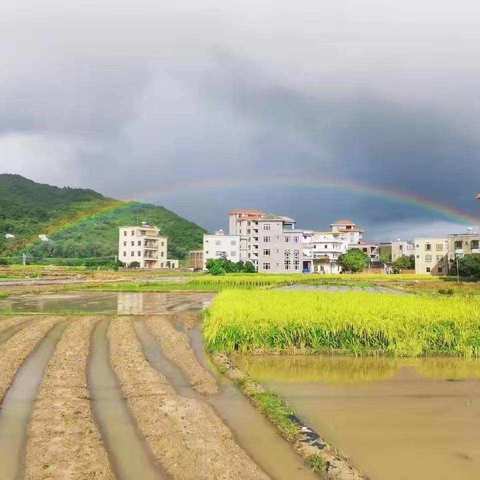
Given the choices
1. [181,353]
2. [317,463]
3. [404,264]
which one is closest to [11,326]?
[181,353]

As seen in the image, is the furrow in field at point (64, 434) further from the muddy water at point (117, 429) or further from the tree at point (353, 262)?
the tree at point (353, 262)

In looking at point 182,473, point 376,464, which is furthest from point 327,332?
point 182,473

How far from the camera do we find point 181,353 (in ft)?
51.2

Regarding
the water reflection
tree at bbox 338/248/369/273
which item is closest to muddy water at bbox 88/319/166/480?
the water reflection

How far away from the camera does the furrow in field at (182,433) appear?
674 centimetres

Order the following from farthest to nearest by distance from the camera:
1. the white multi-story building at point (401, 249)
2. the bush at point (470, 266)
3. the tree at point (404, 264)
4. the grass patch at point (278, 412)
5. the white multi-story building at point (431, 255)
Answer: the white multi-story building at point (401, 249) < the tree at point (404, 264) < the white multi-story building at point (431, 255) < the bush at point (470, 266) < the grass patch at point (278, 412)

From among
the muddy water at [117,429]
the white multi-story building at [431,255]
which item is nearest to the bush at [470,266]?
the white multi-story building at [431,255]

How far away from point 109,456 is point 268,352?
9.06m

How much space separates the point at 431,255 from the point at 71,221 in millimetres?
78684

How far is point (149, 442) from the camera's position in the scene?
7785 millimetres

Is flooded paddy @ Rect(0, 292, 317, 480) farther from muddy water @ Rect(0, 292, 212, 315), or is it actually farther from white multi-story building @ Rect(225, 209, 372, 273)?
white multi-story building @ Rect(225, 209, 372, 273)

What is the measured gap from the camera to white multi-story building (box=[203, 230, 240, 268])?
10212 centimetres

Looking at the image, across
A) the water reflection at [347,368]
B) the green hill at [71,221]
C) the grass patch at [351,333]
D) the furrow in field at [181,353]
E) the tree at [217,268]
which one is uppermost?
the green hill at [71,221]

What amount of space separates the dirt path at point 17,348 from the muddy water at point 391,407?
530cm
